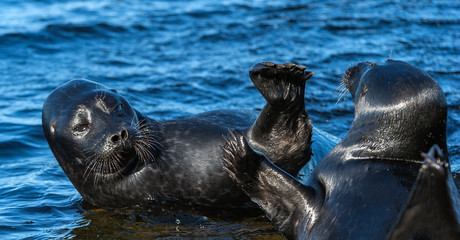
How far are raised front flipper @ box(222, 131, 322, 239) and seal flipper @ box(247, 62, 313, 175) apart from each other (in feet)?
2.70

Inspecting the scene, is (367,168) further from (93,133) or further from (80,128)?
(80,128)

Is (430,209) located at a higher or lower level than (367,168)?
Result: higher

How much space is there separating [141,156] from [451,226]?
3248mm

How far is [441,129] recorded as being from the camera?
4.73m

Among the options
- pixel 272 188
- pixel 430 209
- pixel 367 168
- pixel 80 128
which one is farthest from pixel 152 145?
pixel 430 209

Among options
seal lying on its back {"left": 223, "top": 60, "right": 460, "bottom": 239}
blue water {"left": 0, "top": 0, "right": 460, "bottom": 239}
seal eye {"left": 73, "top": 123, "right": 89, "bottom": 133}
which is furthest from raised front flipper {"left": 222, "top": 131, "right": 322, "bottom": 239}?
seal eye {"left": 73, "top": 123, "right": 89, "bottom": 133}

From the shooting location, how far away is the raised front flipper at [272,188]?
4953 mm

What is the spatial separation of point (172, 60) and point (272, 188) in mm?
7646

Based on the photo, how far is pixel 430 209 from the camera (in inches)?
138

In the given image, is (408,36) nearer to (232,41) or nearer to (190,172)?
(232,41)

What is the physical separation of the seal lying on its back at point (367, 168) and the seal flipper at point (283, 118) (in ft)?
2.16

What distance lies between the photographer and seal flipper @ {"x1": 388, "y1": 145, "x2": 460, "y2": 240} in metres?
3.38

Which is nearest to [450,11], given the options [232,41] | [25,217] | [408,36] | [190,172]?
[408,36]

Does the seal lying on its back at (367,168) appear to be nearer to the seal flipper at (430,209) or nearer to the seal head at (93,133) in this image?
the seal flipper at (430,209)
